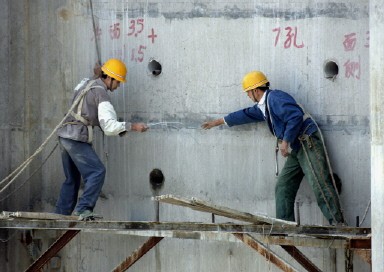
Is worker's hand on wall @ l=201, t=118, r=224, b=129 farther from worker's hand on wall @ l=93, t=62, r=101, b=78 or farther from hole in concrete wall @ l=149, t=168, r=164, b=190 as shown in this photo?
worker's hand on wall @ l=93, t=62, r=101, b=78

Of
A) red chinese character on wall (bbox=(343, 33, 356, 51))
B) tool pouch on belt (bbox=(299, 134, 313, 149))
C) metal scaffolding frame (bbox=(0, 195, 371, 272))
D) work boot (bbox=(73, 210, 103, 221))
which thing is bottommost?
metal scaffolding frame (bbox=(0, 195, 371, 272))

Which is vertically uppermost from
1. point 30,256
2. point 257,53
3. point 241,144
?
point 257,53

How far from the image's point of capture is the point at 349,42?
15.8m

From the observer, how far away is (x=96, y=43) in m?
16.6

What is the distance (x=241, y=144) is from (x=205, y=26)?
1343 millimetres

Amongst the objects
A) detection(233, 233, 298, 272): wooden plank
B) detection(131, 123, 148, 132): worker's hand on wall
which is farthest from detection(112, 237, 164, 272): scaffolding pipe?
detection(131, 123, 148, 132): worker's hand on wall

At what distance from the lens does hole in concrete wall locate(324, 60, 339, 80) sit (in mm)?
15875

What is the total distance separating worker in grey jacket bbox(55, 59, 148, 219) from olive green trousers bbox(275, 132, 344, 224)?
5.27ft

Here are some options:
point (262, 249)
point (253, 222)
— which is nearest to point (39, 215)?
point (253, 222)

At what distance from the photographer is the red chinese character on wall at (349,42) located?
15734 millimetres

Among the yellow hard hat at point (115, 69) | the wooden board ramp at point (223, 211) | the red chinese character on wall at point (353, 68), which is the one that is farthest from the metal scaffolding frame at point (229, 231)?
the red chinese character on wall at point (353, 68)

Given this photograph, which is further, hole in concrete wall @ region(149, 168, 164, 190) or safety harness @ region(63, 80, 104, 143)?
hole in concrete wall @ region(149, 168, 164, 190)

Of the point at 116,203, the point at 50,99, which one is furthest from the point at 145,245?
the point at 50,99

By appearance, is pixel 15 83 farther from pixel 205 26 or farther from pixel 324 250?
pixel 324 250
